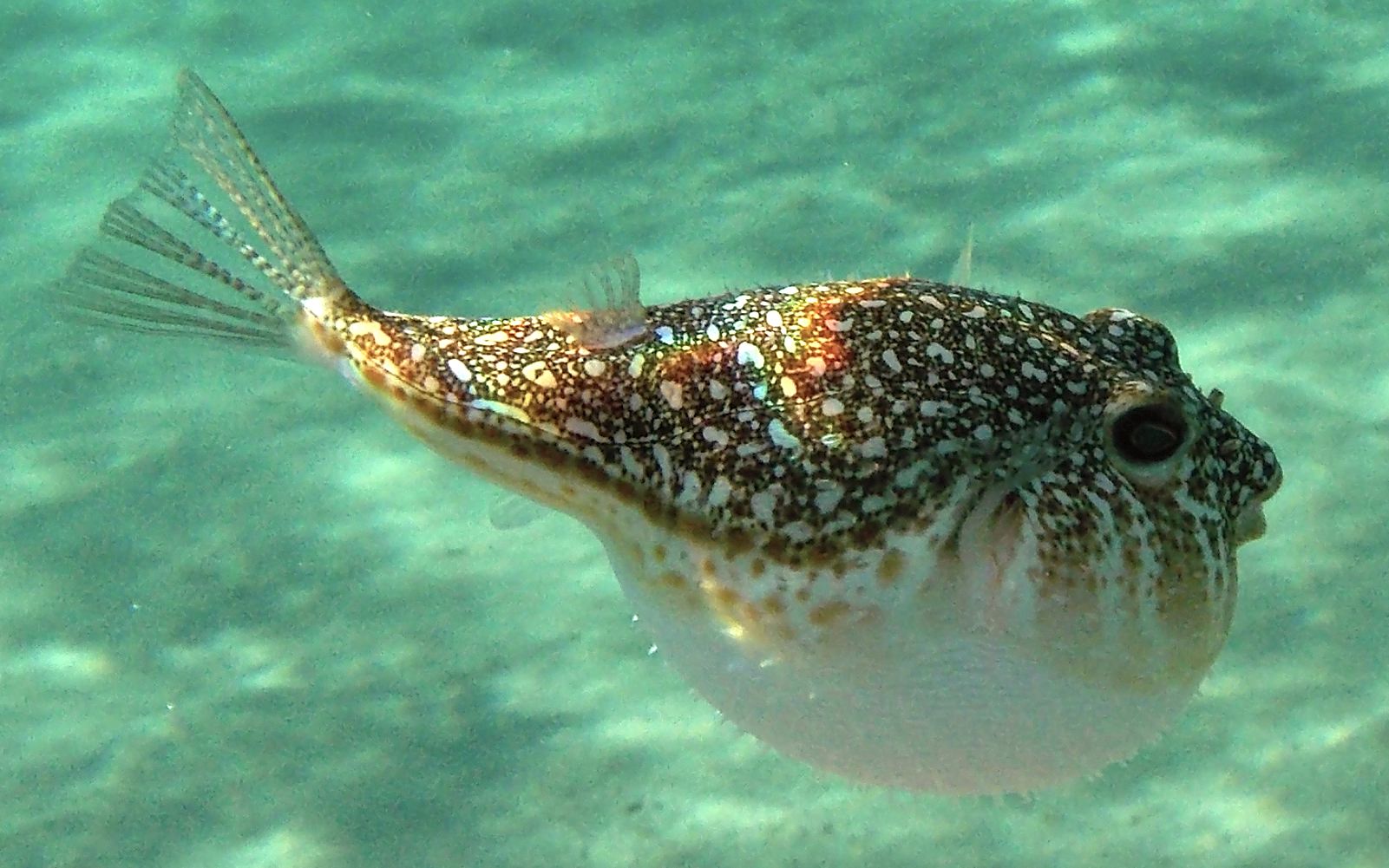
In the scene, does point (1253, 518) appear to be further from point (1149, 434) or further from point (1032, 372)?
point (1032, 372)

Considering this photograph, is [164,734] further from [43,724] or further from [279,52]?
[279,52]

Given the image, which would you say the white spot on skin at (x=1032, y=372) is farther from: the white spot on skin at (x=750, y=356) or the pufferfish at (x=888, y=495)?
the white spot on skin at (x=750, y=356)

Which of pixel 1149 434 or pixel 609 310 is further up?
pixel 1149 434

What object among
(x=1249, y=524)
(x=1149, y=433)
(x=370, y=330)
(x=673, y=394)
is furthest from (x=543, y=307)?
(x=1249, y=524)

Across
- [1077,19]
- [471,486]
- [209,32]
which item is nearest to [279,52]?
[209,32]

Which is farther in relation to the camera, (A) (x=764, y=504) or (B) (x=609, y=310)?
(B) (x=609, y=310)

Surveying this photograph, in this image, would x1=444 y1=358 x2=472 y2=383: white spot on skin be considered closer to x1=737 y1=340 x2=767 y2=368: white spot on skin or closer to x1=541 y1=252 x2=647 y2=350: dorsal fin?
x1=541 y1=252 x2=647 y2=350: dorsal fin

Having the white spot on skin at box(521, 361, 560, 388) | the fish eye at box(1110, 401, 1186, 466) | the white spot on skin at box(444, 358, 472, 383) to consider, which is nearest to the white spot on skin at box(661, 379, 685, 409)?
→ the white spot on skin at box(521, 361, 560, 388)
